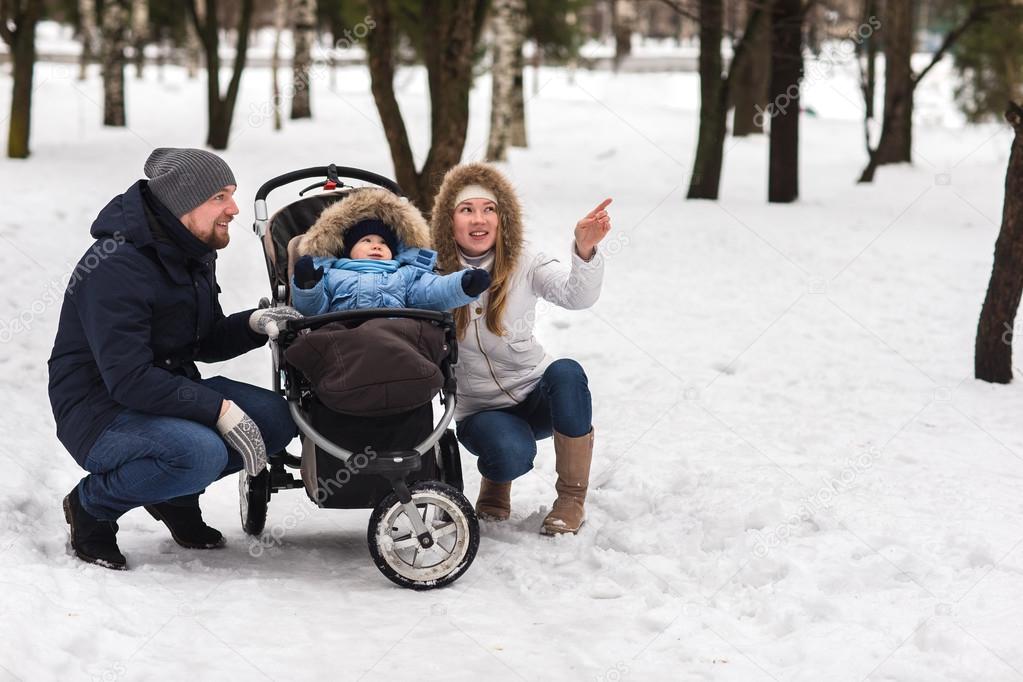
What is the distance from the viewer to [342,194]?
17.4 ft

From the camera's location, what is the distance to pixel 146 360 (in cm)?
414

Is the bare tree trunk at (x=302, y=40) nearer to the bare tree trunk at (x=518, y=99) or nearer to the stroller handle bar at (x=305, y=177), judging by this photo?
the bare tree trunk at (x=518, y=99)

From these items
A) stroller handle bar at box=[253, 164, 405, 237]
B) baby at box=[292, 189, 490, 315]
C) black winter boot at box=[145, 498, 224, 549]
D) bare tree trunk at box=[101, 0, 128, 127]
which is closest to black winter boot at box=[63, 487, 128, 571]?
black winter boot at box=[145, 498, 224, 549]

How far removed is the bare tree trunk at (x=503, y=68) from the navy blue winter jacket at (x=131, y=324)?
12415 mm

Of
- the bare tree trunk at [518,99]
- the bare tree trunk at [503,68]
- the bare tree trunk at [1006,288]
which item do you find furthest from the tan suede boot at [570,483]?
the bare tree trunk at [518,99]

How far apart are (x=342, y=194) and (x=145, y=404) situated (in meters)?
1.55

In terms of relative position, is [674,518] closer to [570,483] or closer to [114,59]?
[570,483]

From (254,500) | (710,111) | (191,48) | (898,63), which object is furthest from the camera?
(191,48)

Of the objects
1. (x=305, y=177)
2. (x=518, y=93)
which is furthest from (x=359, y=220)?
(x=518, y=93)

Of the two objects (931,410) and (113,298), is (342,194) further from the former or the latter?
(931,410)

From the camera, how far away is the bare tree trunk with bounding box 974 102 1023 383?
6723mm

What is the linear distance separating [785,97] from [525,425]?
9174 mm

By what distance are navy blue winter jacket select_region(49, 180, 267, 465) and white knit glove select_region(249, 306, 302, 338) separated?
8.7 inches

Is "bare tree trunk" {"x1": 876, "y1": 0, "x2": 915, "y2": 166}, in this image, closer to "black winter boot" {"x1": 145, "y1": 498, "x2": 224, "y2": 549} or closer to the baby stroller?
the baby stroller
